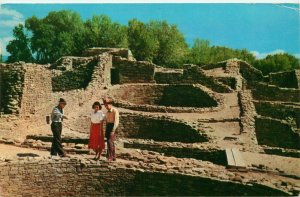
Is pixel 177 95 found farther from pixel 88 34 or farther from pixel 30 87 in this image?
pixel 88 34

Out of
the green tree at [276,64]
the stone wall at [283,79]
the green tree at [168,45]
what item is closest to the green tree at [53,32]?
the green tree at [168,45]

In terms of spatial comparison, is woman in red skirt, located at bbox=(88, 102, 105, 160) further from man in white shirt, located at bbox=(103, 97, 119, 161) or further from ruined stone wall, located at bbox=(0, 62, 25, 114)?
ruined stone wall, located at bbox=(0, 62, 25, 114)

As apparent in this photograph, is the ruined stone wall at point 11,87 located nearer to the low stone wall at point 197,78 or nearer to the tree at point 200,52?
the low stone wall at point 197,78

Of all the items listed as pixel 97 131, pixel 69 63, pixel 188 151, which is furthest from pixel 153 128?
pixel 69 63

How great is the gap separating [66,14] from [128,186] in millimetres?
52626

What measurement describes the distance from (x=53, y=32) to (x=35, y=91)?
133 ft

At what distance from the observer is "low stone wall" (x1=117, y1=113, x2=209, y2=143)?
19453 millimetres

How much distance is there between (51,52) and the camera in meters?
58.1

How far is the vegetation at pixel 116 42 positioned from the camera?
161 ft

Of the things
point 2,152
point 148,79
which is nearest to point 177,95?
point 148,79

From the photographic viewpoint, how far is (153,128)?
20.4 meters

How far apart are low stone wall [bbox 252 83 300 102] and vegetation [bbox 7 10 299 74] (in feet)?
65.1

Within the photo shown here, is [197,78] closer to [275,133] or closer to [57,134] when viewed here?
[275,133]

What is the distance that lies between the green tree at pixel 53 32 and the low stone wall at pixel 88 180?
41.5 m
